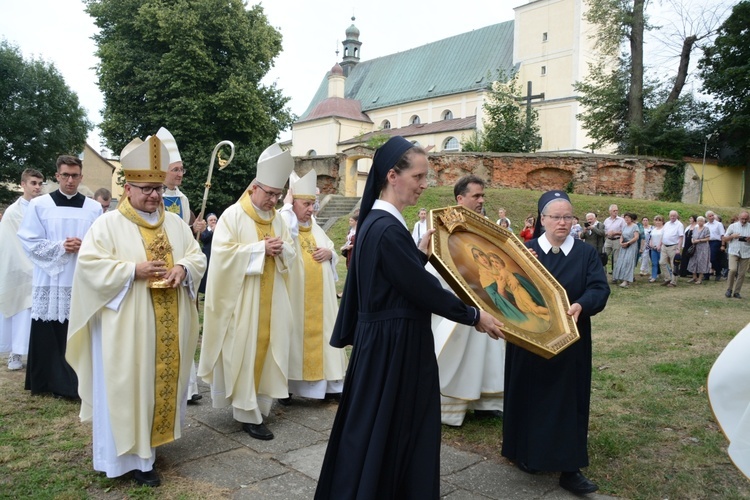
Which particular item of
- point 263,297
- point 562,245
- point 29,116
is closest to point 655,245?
point 562,245

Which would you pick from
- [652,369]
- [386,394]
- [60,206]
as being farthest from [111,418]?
[652,369]

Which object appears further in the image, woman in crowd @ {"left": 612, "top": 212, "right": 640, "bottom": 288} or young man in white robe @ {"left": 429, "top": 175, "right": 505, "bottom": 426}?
woman in crowd @ {"left": 612, "top": 212, "right": 640, "bottom": 288}

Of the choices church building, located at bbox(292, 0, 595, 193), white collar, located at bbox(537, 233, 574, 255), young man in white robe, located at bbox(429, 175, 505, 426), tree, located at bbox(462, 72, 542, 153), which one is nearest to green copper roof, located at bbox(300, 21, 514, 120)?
church building, located at bbox(292, 0, 595, 193)

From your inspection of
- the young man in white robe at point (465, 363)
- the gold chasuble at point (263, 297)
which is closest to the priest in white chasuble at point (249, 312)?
the gold chasuble at point (263, 297)

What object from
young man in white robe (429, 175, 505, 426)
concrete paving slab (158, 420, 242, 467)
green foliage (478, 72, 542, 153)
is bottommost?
concrete paving slab (158, 420, 242, 467)

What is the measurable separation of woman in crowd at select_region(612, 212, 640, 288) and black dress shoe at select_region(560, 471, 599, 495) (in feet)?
38.6

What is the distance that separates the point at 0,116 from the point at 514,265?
42306mm

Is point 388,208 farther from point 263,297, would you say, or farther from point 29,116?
point 29,116

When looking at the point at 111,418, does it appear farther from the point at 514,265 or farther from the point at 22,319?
the point at 22,319

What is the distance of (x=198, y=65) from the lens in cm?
2942

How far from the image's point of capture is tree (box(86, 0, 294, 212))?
28.8 metres

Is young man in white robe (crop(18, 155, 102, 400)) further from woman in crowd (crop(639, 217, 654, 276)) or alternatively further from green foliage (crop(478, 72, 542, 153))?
green foliage (crop(478, 72, 542, 153))

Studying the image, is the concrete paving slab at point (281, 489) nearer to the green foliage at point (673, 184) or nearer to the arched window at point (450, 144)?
the green foliage at point (673, 184)

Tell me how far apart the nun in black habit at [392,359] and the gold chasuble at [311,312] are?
270 cm
